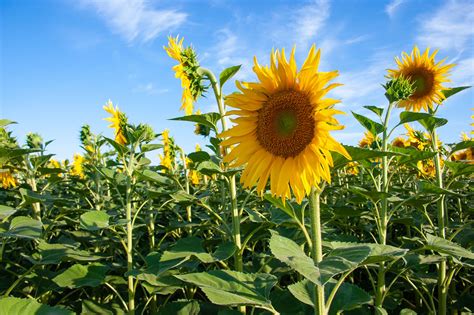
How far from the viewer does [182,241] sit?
2.47 meters

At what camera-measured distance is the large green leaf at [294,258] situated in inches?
57.6

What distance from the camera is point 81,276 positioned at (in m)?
2.70

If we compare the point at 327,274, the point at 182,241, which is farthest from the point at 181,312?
the point at 327,274

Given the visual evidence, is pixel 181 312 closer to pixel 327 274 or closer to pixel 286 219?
pixel 286 219

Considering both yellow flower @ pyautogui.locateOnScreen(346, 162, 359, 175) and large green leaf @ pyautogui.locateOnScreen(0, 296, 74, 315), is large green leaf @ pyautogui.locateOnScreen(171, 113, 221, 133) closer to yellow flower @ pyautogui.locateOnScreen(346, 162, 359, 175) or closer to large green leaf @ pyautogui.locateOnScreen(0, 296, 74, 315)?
large green leaf @ pyautogui.locateOnScreen(0, 296, 74, 315)

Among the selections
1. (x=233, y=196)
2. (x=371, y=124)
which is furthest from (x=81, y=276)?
(x=371, y=124)

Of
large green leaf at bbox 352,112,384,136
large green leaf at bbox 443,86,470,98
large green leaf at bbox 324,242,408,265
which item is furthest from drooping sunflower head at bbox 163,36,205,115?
large green leaf at bbox 443,86,470,98

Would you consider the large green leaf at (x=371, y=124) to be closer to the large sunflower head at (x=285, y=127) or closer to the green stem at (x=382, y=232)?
the green stem at (x=382, y=232)

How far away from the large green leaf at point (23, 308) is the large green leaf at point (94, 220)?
61 centimetres

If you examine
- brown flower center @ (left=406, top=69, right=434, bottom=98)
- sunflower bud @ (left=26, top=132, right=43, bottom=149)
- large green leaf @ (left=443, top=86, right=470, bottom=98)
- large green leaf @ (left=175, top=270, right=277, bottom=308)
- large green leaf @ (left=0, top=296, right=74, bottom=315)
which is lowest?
large green leaf @ (left=0, top=296, right=74, bottom=315)

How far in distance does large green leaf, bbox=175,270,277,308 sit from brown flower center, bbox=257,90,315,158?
0.63m

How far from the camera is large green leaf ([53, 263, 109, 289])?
8.48 ft

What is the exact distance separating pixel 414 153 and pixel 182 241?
140 cm

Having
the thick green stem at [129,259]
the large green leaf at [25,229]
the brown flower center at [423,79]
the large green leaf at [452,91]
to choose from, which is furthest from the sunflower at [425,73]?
the large green leaf at [25,229]
